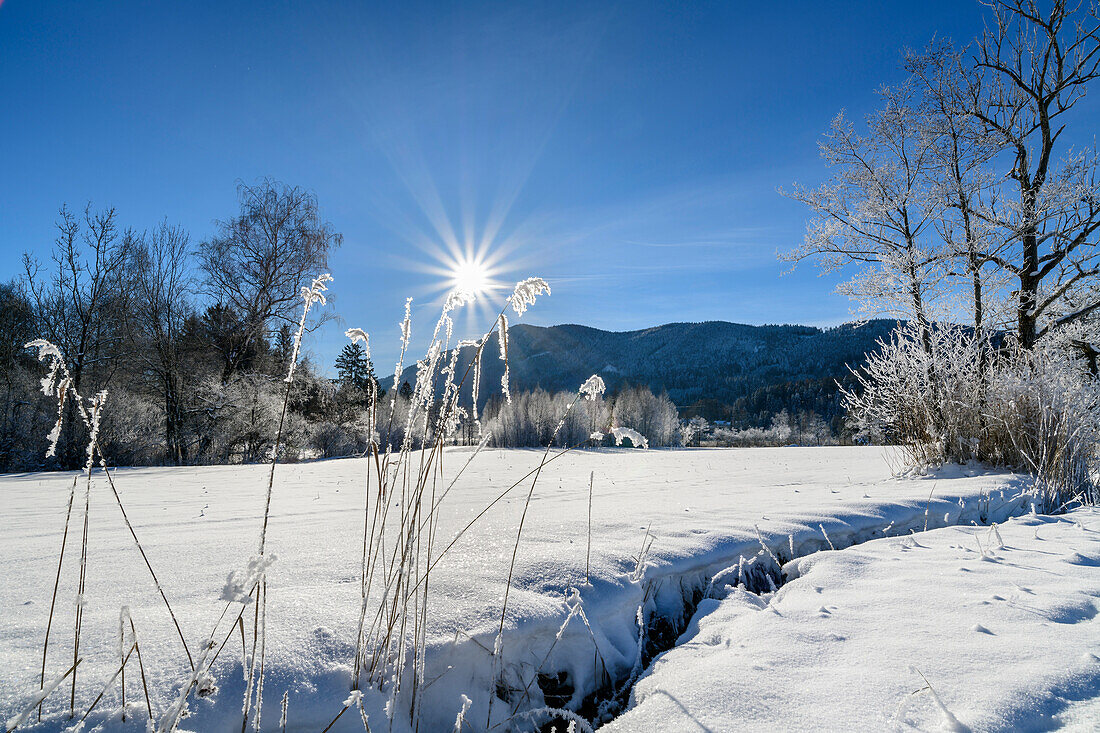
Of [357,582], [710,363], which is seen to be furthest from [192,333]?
[710,363]

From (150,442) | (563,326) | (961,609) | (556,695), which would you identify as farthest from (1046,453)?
(563,326)

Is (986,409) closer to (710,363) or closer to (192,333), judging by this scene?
(192,333)

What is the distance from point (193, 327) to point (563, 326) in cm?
12886

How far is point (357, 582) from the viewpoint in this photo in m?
1.70

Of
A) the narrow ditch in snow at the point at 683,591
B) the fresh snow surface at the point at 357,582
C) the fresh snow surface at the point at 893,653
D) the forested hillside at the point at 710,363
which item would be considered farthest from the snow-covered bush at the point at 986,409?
the forested hillside at the point at 710,363

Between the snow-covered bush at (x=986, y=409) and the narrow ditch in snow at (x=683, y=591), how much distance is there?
67.2 inches

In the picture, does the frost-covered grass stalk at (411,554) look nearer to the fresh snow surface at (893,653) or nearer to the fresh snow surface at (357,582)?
the fresh snow surface at (357,582)

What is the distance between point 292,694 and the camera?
43.9 inches

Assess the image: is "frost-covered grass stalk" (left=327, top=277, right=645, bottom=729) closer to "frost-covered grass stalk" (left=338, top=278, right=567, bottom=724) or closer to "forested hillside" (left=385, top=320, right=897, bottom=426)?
"frost-covered grass stalk" (left=338, top=278, right=567, bottom=724)

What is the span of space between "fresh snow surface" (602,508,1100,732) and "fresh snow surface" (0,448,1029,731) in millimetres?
45

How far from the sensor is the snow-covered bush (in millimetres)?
4266

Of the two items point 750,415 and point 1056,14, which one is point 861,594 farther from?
point 750,415

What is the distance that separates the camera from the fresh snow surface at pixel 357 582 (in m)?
1.13

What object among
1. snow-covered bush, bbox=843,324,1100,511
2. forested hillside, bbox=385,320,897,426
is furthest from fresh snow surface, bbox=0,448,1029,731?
forested hillside, bbox=385,320,897,426
